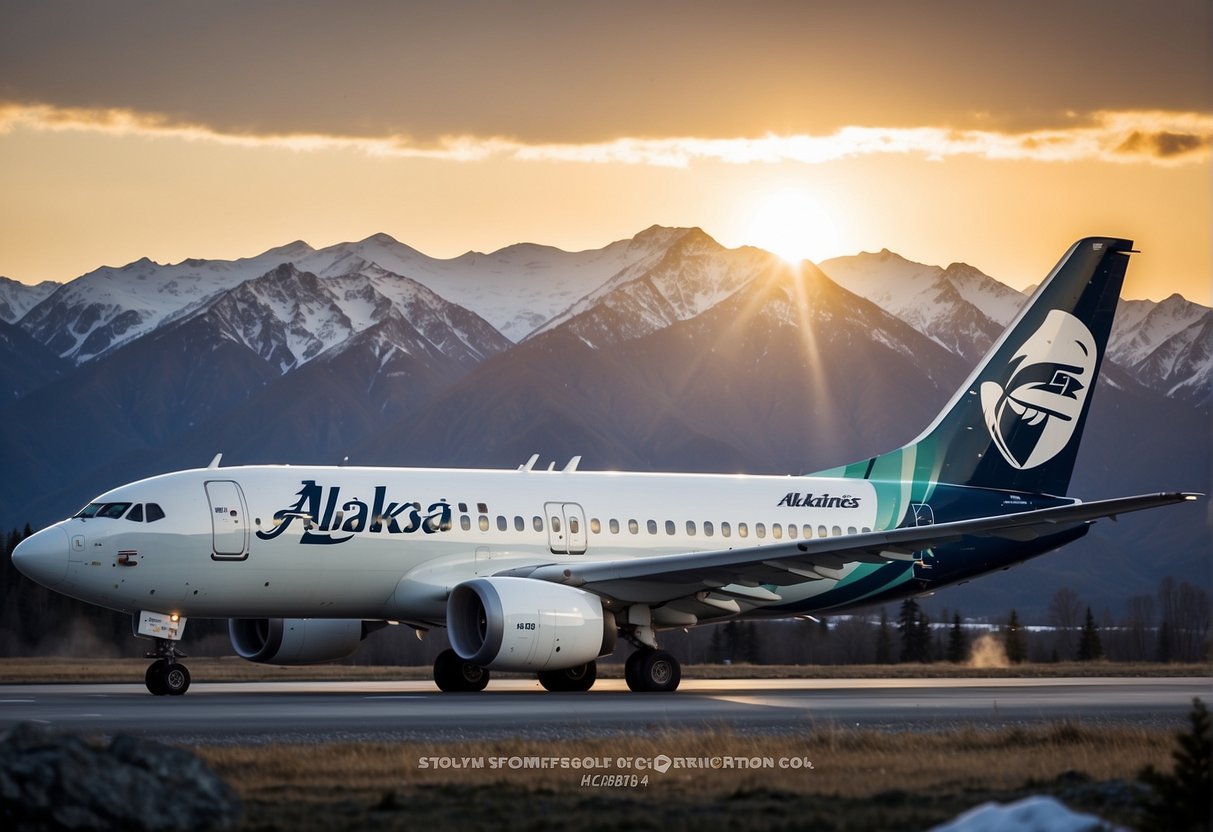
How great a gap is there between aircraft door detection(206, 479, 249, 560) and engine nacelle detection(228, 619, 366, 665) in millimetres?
3435

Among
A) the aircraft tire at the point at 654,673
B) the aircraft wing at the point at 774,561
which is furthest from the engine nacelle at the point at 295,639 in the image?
the aircraft tire at the point at 654,673

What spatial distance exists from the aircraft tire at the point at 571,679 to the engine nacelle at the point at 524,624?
247 centimetres

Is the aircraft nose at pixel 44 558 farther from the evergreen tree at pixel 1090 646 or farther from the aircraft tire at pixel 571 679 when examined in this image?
the evergreen tree at pixel 1090 646

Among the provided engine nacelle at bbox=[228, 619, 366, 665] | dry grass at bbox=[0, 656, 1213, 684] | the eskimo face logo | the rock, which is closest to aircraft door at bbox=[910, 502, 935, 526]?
the eskimo face logo

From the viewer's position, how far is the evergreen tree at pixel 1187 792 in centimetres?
1266

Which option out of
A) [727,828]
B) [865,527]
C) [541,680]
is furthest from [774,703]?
[727,828]

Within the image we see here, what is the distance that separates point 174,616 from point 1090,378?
21434mm

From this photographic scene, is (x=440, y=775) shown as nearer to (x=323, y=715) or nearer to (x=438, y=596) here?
(x=323, y=715)

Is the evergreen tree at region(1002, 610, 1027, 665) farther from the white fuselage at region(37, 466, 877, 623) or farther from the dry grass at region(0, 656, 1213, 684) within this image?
the white fuselage at region(37, 466, 877, 623)

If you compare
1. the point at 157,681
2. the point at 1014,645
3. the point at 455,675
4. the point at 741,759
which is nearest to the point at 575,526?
the point at 455,675

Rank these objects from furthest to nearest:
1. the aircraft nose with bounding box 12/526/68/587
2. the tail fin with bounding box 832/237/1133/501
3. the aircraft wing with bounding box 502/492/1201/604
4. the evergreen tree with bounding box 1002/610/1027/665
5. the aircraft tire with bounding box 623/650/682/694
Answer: the evergreen tree with bounding box 1002/610/1027/665 → the tail fin with bounding box 832/237/1133/501 → the aircraft tire with bounding box 623/650/682/694 → the aircraft wing with bounding box 502/492/1201/604 → the aircraft nose with bounding box 12/526/68/587

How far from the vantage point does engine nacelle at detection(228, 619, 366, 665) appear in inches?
1336

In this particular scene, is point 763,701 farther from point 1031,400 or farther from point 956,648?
point 956,648

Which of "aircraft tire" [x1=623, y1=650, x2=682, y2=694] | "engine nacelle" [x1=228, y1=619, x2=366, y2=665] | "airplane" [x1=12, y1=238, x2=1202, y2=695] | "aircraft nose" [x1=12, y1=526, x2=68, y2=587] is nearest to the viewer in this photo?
"aircraft nose" [x1=12, y1=526, x2=68, y2=587]
